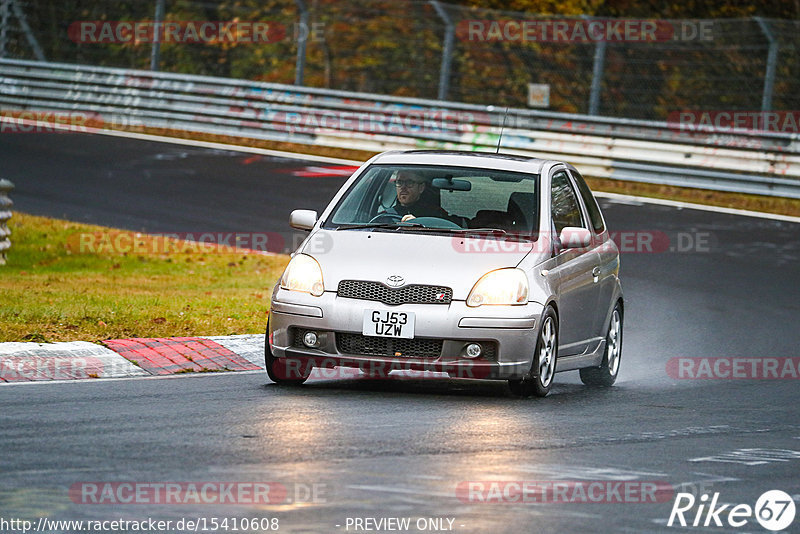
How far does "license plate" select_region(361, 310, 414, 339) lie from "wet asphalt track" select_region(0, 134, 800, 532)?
1.40 ft

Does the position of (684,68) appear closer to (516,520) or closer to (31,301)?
(31,301)

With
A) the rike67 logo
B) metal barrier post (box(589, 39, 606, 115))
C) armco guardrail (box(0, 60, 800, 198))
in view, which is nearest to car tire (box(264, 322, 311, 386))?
the rike67 logo

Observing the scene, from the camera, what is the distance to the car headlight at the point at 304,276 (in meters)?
9.59

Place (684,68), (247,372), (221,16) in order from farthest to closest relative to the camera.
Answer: (221,16)
(684,68)
(247,372)

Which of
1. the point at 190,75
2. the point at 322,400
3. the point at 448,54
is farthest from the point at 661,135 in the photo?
the point at 322,400

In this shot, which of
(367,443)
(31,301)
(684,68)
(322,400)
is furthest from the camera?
(684,68)

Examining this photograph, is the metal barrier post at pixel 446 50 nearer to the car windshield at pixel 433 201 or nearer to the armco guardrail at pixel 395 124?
the armco guardrail at pixel 395 124

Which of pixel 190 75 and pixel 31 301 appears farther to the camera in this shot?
pixel 190 75

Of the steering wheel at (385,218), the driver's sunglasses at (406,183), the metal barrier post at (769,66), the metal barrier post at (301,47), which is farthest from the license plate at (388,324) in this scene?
the metal barrier post at (301,47)

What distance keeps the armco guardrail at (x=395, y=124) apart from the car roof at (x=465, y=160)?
13.6m

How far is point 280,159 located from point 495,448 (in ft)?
63.6

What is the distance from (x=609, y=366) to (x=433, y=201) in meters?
1.95

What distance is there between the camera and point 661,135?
2505cm

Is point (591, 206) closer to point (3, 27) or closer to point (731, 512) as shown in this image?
point (731, 512)
